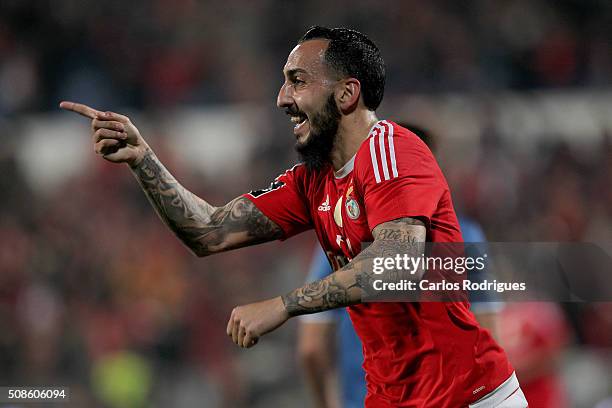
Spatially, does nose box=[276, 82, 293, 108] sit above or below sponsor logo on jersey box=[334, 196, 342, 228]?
above

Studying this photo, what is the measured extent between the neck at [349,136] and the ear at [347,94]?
0.03m

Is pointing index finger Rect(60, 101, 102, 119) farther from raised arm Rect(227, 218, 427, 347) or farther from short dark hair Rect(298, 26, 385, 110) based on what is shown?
raised arm Rect(227, 218, 427, 347)

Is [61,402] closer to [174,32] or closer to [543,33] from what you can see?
[174,32]

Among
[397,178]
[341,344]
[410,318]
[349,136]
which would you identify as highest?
[349,136]

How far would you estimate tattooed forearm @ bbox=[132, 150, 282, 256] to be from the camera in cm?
338

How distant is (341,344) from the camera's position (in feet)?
14.4

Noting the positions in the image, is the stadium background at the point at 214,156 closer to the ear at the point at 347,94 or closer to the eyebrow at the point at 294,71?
the ear at the point at 347,94

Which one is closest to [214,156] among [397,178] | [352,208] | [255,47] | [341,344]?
[255,47]

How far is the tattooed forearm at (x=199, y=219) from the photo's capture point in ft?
11.1

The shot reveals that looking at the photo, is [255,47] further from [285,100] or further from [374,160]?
[374,160]

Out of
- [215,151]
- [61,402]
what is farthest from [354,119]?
[215,151]

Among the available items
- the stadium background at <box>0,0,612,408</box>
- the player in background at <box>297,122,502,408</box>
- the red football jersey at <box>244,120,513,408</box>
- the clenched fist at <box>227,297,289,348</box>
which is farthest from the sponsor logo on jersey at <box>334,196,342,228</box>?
the stadium background at <box>0,0,612,408</box>

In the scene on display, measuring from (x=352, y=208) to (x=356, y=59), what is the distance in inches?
21.3

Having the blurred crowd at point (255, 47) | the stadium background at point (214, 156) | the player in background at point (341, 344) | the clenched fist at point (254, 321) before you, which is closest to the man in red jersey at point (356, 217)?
the clenched fist at point (254, 321)
